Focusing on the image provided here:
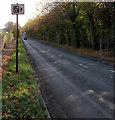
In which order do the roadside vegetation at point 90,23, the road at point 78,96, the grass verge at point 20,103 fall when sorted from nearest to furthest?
the grass verge at point 20,103 → the road at point 78,96 → the roadside vegetation at point 90,23

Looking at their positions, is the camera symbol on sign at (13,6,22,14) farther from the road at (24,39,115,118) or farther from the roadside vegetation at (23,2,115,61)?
the roadside vegetation at (23,2,115,61)

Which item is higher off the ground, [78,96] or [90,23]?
[90,23]

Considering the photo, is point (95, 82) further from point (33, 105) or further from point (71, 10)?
point (71, 10)

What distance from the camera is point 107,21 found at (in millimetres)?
23578

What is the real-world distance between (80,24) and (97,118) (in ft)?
98.6

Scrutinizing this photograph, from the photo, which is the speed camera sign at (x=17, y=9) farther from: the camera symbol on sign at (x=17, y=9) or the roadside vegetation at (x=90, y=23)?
the roadside vegetation at (x=90, y=23)

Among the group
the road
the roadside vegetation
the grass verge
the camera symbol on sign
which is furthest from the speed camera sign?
the roadside vegetation

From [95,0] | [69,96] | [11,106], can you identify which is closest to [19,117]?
[11,106]

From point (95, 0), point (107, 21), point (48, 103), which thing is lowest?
point (48, 103)

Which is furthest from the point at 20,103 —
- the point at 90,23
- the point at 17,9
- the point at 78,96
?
the point at 90,23

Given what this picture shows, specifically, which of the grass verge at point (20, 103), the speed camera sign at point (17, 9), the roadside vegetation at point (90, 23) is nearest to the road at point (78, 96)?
the grass verge at point (20, 103)

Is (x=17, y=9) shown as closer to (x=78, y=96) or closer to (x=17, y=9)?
(x=17, y=9)

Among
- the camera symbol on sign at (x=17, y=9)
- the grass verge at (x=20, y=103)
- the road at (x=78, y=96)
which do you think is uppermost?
the camera symbol on sign at (x=17, y=9)

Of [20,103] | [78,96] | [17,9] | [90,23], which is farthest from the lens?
[90,23]
